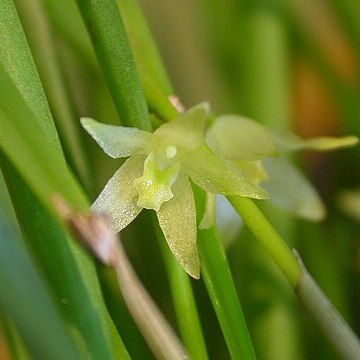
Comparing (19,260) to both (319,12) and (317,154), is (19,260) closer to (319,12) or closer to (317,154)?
(317,154)

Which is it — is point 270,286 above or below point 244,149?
below

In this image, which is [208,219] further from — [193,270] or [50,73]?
[50,73]

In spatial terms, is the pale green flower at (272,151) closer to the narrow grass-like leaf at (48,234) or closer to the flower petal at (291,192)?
the flower petal at (291,192)

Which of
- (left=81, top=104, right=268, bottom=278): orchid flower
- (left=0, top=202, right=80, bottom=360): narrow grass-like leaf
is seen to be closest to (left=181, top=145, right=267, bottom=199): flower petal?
(left=81, top=104, right=268, bottom=278): orchid flower

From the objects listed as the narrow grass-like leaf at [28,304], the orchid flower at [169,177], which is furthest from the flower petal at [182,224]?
the narrow grass-like leaf at [28,304]

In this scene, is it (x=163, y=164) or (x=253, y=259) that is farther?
(x=253, y=259)

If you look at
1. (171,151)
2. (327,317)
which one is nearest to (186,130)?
(171,151)

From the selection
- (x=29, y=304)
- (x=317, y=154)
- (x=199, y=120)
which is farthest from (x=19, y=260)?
(x=317, y=154)
